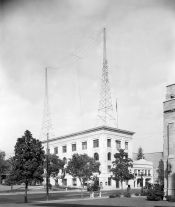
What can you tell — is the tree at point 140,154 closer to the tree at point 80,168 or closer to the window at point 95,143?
the window at point 95,143

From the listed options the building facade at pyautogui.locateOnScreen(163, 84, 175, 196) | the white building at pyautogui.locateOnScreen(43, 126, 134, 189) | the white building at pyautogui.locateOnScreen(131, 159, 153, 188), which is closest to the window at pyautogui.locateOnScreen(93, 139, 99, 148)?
the white building at pyautogui.locateOnScreen(43, 126, 134, 189)

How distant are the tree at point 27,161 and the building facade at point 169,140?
1475cm

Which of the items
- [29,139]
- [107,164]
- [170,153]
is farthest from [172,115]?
[107,164]

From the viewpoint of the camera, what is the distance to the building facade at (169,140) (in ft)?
136

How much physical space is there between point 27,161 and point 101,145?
2173 inches

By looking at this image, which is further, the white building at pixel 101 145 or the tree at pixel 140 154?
the tree at pixel 140 154

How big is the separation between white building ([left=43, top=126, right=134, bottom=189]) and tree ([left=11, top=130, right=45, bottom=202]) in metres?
49.7

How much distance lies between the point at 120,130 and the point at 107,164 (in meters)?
11.0

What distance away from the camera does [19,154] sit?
4047 centimetres

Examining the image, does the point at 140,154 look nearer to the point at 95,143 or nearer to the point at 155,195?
the point at 95,143

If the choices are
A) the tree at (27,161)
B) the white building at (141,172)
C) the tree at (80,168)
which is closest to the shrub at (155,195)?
the tree at (27,161)

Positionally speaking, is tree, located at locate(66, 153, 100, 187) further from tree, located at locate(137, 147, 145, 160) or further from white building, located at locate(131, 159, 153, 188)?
tree, located at locate(137, 147, 145, 160)

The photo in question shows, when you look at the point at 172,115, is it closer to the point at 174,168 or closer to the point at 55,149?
the point at 174,168

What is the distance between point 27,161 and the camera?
3997 centimetres
